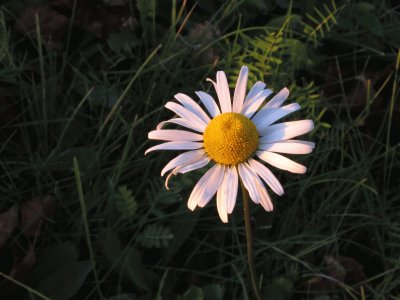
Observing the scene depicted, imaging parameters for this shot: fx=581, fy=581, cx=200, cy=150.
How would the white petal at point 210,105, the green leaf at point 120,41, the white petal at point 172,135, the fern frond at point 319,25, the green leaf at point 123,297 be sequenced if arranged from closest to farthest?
the white petal at point 172,135
the white petal at point 210,105
the green leaf at point 123,297
the fern frond at point 319,25
the green leaf at point 120,41

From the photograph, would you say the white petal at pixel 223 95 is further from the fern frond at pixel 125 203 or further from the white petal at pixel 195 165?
the fern frond at pixel 125 203

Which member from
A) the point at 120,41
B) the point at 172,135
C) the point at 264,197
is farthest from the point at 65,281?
the point at 120,41

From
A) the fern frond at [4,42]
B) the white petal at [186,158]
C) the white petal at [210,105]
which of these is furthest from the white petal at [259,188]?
the fern frond at [4,42]

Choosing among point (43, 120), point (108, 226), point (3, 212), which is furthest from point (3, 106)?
point (108, 226)

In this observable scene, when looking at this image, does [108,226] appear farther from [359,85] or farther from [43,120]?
[359,85]

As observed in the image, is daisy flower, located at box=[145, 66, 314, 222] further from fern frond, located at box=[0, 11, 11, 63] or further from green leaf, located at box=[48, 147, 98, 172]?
fern frond, located at box=[0, 11, 11, 63]

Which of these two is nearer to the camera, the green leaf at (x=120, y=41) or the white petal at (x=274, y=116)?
the white petal at (x=274, y=116)
